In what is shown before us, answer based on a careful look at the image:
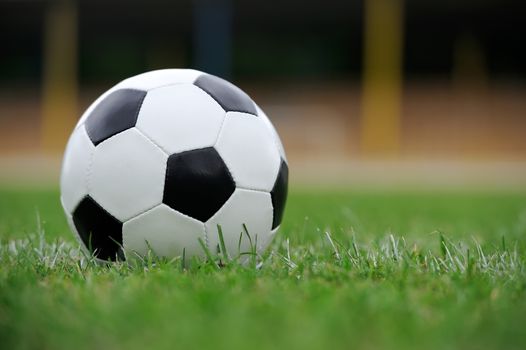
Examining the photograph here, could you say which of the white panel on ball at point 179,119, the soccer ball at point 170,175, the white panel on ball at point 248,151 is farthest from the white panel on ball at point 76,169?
the white panel on ball at point 248,151

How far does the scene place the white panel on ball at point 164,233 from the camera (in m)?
1.95

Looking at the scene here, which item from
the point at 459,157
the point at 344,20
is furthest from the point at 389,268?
the point at 344,20

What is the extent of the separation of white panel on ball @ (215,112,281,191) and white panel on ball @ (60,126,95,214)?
1.44ft

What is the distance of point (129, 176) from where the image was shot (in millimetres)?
1948

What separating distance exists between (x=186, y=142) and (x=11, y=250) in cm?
91

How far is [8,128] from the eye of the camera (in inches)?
643

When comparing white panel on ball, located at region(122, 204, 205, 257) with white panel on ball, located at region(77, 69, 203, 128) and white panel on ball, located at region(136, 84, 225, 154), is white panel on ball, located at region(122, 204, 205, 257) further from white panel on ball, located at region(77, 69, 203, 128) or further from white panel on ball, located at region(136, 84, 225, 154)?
white panel on ball, located at region(77, 69, 203, 128)

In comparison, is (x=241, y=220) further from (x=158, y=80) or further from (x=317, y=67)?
(x=317, y=67)

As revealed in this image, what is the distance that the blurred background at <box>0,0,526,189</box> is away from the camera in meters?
14.1

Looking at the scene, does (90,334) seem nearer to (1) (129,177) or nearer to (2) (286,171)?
(1) (129,177)

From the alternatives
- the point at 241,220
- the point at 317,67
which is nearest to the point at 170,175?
the point at 241,220

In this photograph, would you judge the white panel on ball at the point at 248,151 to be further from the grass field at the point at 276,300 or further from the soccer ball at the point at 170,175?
the grass field at the point at 276,300

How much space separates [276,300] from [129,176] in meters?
0.71

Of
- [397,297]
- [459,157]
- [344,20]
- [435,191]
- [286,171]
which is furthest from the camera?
[344,20]
